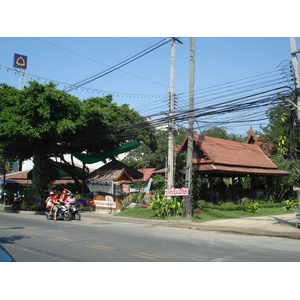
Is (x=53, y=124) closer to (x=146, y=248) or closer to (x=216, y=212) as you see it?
(x=216, y=212)

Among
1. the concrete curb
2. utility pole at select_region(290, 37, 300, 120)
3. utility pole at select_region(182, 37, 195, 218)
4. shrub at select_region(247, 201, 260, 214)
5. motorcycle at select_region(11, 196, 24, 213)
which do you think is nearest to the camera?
the concrete curb

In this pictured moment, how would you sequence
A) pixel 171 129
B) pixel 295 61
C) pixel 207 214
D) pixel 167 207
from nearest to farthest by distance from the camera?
pixel 295 61 < pixel 167 207 < pixel 171 129 < pixel 207 214

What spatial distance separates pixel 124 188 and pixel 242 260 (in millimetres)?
16031

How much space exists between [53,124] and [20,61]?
11.2 metres

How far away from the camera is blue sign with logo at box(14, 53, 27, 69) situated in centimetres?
2792

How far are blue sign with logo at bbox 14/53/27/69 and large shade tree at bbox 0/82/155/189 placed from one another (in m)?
4.50

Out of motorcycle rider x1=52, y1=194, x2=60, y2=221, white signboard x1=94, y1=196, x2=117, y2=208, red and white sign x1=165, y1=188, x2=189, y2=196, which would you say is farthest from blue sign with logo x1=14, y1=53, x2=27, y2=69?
red and white sign x1=165, y1=188, x2=189, y2=196

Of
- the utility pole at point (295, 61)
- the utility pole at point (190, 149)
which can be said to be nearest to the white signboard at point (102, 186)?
the utility pole at point (190, 149)

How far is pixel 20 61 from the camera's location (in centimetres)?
2830

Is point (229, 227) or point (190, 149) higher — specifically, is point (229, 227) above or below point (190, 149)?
below

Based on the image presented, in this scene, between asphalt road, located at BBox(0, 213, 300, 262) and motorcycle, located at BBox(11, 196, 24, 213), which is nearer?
asphalt road, located at BBox(0, 213, 300, 262)

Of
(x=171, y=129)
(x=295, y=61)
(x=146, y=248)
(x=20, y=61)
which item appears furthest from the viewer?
(x=20, y=61)

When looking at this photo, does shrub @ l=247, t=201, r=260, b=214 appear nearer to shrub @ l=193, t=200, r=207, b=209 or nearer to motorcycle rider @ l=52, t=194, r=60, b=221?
shrub @ l=193, t=200, r=207, b=209

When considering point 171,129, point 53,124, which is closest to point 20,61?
point 53,124
